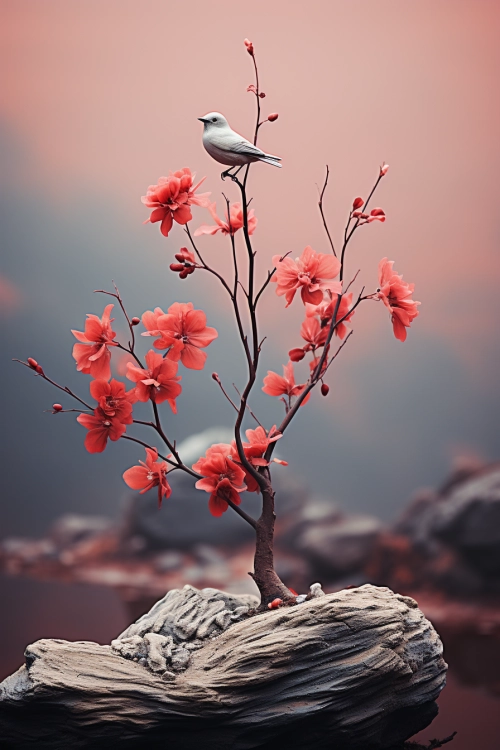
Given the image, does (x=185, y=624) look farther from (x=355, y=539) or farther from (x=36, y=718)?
(x=355, y=539)

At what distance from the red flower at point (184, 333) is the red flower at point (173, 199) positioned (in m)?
0.16

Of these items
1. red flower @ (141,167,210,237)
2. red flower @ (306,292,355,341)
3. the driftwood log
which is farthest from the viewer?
red flower @ (306,292,355,341)

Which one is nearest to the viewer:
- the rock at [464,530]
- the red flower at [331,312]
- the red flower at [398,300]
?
the red flower at [398,300]

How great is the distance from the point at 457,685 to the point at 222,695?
3.40 ft

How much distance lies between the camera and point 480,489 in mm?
2586

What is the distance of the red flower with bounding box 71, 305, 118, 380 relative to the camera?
1523 mm

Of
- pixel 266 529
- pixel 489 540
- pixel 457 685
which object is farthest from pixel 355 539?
pixel 266 529

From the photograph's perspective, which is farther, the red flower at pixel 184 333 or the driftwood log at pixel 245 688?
the red flower at pixel 184 333

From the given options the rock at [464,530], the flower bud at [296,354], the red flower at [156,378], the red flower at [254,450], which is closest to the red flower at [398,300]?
the flower bud at [296,354]

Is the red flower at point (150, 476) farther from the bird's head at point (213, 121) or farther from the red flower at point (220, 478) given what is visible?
the bird's head at point (213, 121)

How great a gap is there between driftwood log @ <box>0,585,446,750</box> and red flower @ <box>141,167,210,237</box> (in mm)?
744

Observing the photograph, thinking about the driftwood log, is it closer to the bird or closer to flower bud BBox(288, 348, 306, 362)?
flower bud BBox(288, 348, 306, 362)

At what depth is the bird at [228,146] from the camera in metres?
1.52

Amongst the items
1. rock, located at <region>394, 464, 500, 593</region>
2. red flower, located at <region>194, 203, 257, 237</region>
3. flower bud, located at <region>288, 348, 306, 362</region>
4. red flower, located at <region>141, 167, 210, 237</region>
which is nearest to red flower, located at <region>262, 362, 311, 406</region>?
flower bud, located at <region>288, 348, 306, 362</region>
